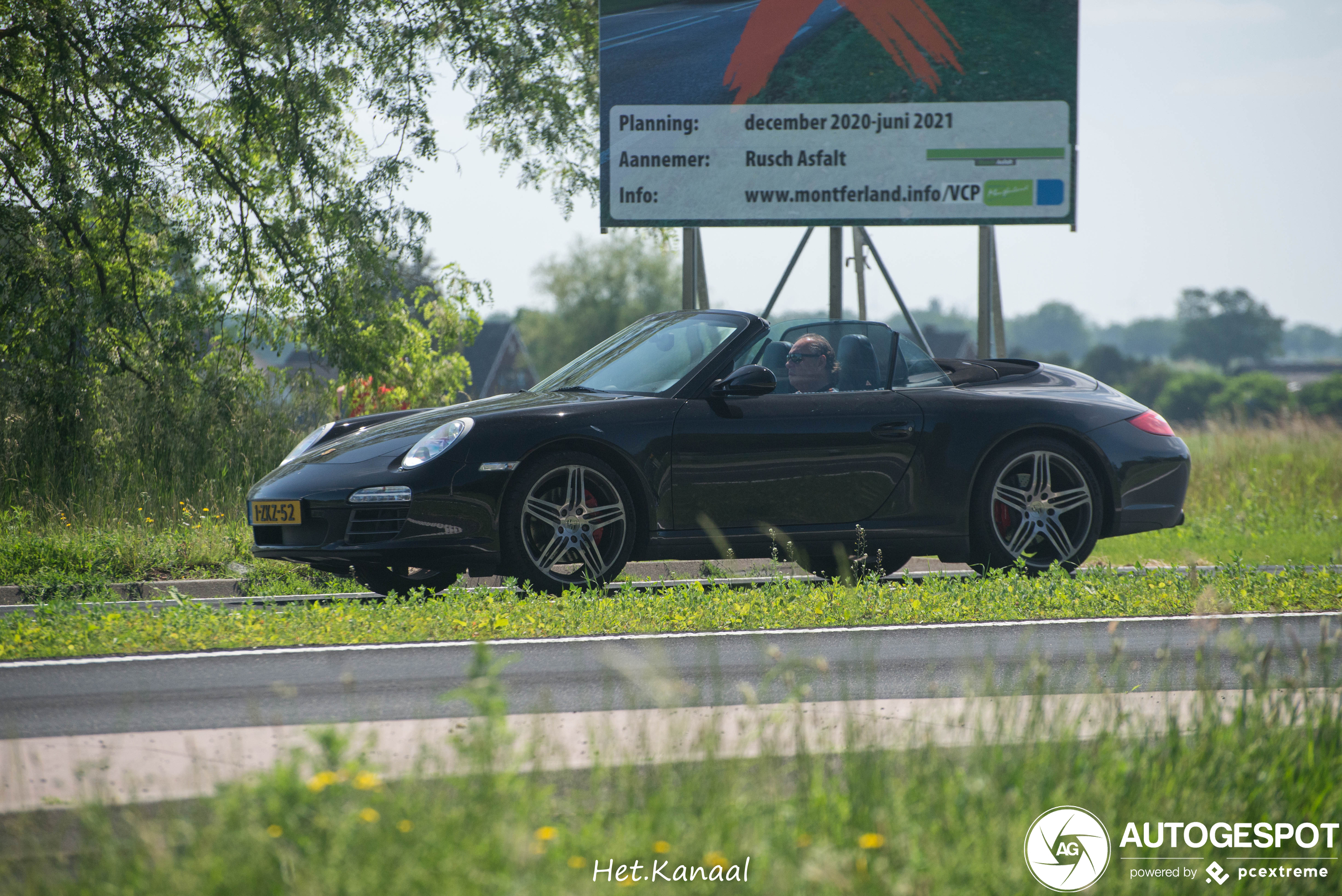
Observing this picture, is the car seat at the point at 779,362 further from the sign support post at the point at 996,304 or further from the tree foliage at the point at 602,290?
the tree foliage at the point at 602,290

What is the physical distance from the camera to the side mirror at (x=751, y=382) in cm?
768

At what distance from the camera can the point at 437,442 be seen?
292 inches

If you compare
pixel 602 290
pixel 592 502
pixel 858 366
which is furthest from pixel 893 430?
pixel 602 290

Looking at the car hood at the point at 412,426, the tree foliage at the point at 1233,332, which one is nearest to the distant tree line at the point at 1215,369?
the tree foliage at the point at 1233,332

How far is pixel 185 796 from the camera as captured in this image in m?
3.61

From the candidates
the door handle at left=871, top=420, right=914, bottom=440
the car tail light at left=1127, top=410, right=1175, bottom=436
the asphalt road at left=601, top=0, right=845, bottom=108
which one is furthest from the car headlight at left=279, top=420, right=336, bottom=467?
the asphalt road at left=601, top=0, right=845, bottom=108

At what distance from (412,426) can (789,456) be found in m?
2.18

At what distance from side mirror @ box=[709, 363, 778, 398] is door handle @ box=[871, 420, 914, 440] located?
2.48 ft

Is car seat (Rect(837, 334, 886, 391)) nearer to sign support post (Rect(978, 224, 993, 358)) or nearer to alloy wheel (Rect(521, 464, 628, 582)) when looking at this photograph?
alloy wheel (Rect(521, 464, 628, 582))

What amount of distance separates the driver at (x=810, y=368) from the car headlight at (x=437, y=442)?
205 cm

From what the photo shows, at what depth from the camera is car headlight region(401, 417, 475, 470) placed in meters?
7.34

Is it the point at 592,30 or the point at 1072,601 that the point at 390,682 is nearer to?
the point at 1072,601

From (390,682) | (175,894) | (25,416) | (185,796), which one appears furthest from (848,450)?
(25,416)

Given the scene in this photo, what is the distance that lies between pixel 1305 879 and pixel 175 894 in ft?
8.87
